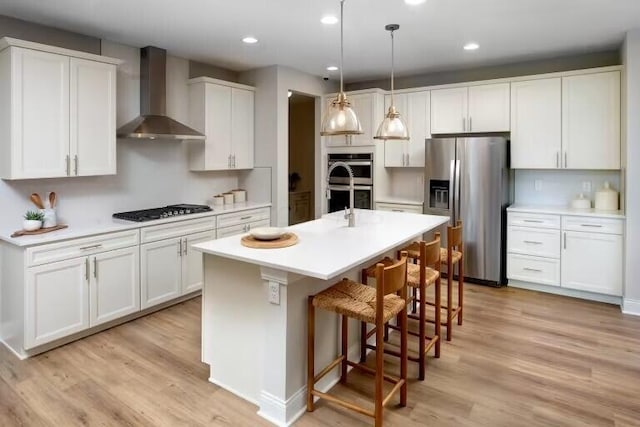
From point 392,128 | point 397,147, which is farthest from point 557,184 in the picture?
point 392,128

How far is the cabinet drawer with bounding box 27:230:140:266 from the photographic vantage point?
3.02m

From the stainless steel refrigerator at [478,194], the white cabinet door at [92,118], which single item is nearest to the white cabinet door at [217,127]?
the white cabinet door at [92,118]

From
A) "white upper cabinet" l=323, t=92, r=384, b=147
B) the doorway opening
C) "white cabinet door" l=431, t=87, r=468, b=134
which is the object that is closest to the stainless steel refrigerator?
"white cabinet door" l=431, t=87, r=468, b=134

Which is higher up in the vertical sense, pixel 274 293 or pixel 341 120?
pixel 341 120

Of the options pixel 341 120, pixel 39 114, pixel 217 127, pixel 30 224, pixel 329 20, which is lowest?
pixel 30 224

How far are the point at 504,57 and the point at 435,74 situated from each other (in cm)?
101

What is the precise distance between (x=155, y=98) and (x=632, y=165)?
462cm

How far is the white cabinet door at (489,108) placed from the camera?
4.82 meters

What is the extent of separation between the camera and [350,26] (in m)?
3.61

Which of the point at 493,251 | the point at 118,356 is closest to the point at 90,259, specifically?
the point at 118,356

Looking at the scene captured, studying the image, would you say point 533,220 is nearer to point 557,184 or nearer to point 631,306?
point 557,184

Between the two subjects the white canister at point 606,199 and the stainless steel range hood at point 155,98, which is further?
the white canister at point 606,199

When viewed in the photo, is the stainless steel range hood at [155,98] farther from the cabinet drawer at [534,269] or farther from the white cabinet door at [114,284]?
the cabinet drawer at [534,269]

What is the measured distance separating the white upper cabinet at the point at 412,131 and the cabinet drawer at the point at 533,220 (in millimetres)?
1343
